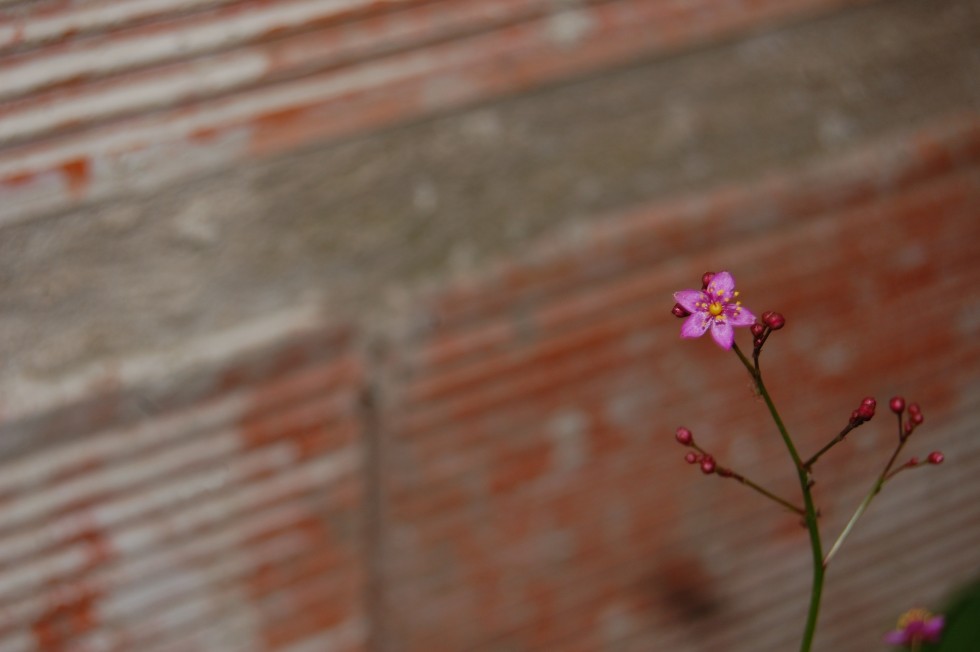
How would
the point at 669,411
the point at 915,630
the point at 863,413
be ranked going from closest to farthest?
the point at 863,413
the point at 915,630
the point at 669,411

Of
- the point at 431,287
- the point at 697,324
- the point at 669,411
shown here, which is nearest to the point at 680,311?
the point at 697,324

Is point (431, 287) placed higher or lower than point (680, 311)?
higher

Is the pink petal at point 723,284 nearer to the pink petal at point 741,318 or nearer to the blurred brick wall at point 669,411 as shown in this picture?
the pink petal at point 741,318

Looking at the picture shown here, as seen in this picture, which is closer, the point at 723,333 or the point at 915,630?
the point at 723,333

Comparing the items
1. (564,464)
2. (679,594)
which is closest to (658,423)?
(564,464)

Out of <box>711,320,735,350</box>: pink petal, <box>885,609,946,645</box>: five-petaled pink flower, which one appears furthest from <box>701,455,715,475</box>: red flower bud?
<box>885,609,946,645</box>: five-petaled pink flower

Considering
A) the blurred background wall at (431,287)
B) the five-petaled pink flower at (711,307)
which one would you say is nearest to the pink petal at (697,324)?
the five-petaled pink flower at (711,307)

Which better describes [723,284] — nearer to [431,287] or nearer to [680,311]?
[680,311]

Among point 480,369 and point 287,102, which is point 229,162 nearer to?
point 287,102
